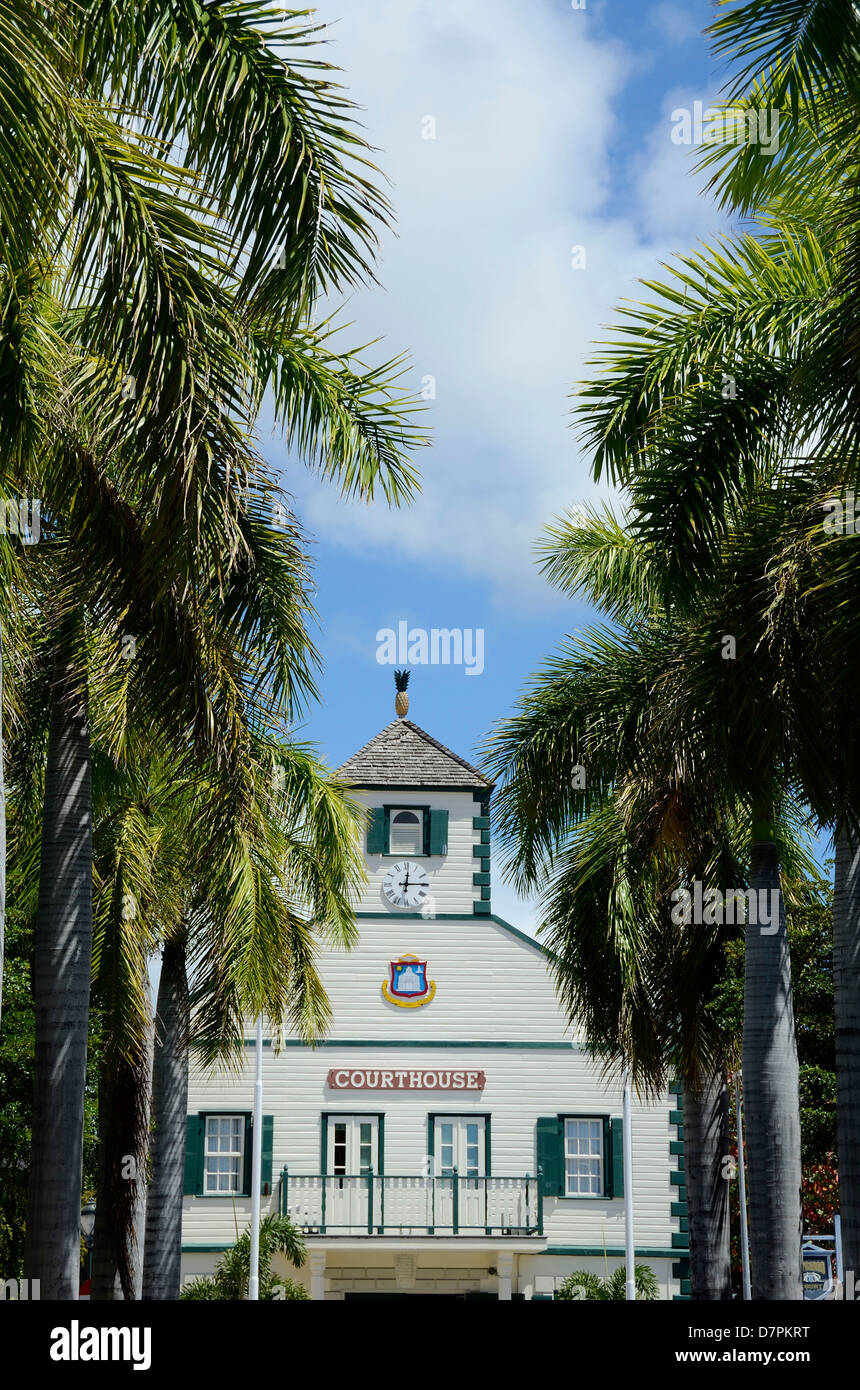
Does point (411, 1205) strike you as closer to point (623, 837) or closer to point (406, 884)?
point (406, 884)

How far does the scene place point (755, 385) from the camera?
37.7 feet

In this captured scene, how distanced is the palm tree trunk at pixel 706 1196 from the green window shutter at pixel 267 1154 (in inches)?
507

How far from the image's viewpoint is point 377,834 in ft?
106

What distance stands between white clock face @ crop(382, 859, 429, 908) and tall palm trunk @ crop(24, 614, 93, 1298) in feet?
67.8

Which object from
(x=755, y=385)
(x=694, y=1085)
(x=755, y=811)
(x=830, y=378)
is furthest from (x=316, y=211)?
(x=694, y=1085)

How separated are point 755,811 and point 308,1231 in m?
18.6

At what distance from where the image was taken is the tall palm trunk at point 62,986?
35.4ft

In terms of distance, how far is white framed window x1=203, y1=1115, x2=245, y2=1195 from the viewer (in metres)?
29.8

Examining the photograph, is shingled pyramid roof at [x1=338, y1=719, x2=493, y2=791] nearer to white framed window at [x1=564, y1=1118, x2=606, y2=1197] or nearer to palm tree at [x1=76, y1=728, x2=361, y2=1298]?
white framed window at [x1=564, y1=1118, x2=606, y2=1197]

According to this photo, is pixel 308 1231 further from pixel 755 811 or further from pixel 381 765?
pixel 755 811

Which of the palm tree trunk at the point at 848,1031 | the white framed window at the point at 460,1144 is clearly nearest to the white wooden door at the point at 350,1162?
the white framed window at the point at 460,1144

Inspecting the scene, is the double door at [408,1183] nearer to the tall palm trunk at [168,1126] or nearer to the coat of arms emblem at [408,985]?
the coat of arms emblem at [408,985]

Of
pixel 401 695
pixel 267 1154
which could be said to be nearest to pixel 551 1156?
pixel 267 1154

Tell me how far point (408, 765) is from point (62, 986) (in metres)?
22.0
